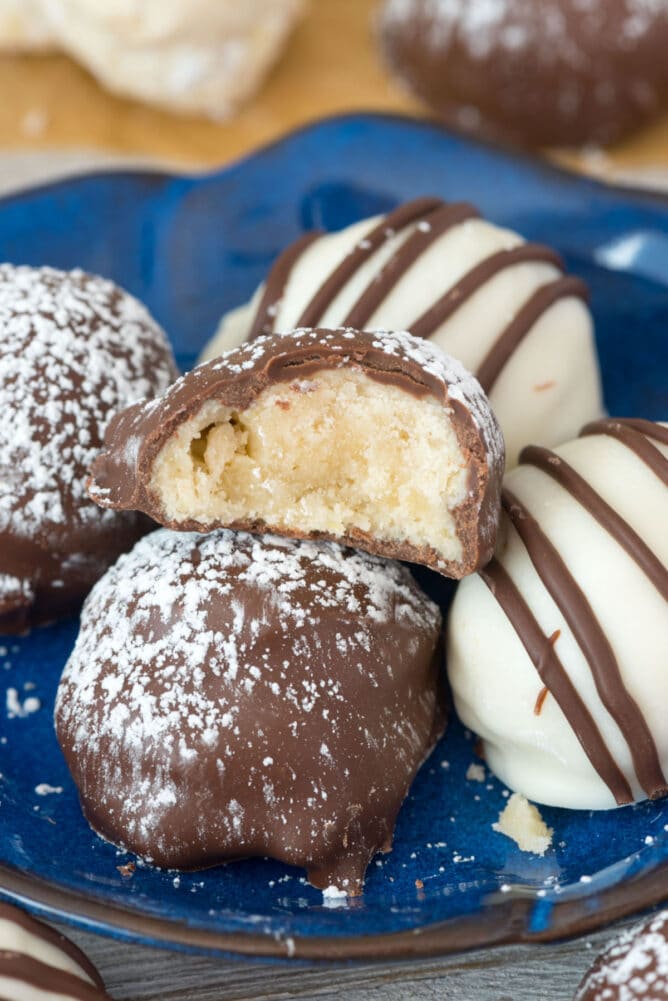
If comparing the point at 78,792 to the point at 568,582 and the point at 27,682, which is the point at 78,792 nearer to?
the point at 27,682

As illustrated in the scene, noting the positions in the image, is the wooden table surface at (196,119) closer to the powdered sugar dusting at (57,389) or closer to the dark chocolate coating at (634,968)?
the powdered sugar dusting at (57,389)

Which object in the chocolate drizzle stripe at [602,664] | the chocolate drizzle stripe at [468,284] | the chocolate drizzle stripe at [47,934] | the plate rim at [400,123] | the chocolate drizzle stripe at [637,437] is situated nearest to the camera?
the chocolate drizzle stripe at [47,934]

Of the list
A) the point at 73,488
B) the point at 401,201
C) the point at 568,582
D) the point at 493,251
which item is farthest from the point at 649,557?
the point at 401,201

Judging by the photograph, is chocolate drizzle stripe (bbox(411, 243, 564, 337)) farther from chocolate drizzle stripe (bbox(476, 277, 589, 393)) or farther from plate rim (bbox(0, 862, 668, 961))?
plate rim (bbox(0, 862, 668, 961))

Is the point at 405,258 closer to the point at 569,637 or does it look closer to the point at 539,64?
the point at 569,637

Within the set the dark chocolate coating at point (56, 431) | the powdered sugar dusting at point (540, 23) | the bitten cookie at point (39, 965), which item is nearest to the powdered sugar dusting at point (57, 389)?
the dark chocolate coating at point (56, 431)

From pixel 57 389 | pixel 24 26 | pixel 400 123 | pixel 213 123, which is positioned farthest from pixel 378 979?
pixel 24 26
